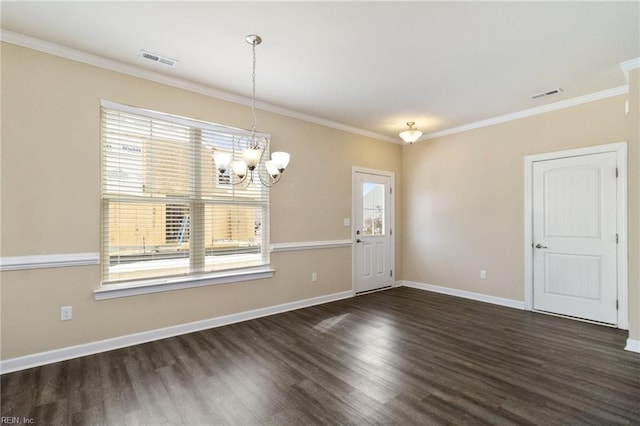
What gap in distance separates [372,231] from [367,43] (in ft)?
11.4

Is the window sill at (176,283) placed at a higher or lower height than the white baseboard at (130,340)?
higher

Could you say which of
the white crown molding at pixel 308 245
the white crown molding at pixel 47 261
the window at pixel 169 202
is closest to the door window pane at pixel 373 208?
the white crown molding at pixel 308 245

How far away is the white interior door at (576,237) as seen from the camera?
3740 mm

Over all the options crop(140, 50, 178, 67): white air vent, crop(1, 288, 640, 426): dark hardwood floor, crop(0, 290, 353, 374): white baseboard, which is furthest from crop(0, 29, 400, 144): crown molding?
crop(1, 288, 640, 426): dark hardwood floor

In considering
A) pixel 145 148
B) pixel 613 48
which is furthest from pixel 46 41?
pixel 613 48

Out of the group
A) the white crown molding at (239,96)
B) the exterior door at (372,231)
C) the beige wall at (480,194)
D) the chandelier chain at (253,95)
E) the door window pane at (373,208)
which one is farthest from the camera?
the door window pane at (373,208)

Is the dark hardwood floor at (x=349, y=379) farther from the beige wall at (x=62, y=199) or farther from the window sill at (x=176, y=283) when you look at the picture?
the window sill at (x=176, y=283)

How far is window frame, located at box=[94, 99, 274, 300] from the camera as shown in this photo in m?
3.09

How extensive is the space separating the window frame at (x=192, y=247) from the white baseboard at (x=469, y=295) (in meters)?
3.07

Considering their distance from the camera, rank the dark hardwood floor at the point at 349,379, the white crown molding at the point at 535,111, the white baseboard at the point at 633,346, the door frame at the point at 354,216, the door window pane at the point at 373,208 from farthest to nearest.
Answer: the door window pane at the point at 373,208, the door frame at the point at 354,216, the white crown molding at the point at 535,111, the white baseboard at the point at 633,346, the dark hardwood floor at the point at 349,379

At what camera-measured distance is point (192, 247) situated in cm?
363

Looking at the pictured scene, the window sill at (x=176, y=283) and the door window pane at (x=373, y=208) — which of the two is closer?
the window sill at (x=176, y=283)

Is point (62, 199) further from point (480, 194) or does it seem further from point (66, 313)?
point (480, 194)

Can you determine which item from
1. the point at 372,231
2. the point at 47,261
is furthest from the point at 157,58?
the point at 372,231
